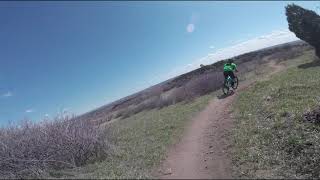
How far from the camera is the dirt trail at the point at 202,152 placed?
11937 mm

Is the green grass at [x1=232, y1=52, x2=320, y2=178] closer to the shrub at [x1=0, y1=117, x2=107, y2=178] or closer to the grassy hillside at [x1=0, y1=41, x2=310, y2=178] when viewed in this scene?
the grassy hillside at [x1=0, y1=41, x2=310, y2=178]

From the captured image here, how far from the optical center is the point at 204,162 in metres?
13.0

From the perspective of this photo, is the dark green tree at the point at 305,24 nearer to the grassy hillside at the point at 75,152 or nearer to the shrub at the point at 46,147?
the grassy hillside at the point at 75,152

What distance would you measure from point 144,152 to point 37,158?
11.7ft

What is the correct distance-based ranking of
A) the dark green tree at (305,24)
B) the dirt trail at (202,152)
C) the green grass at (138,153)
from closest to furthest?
the dirt trail at (202,152), the green grass at (138,153), the dark green tree at (305,24)

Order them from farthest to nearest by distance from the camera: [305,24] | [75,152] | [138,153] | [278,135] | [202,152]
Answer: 1. [305,24]
2. [138,153]
3. [75,152]
4. [278,135]
5. [202,152]

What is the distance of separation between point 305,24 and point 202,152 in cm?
2626

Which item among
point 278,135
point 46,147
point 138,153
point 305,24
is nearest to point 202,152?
point 138,153

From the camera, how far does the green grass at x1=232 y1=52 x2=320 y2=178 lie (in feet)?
38.4

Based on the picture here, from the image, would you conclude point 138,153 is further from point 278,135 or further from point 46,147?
point 278,135

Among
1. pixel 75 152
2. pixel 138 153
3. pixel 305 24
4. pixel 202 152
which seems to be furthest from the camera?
pixel 305 24

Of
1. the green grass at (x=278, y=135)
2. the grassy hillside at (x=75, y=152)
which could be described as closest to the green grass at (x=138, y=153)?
the grassy hillside at (x=75, y=152)

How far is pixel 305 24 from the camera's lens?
1458 inches

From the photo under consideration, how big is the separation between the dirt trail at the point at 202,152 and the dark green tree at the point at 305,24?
1813 cm
